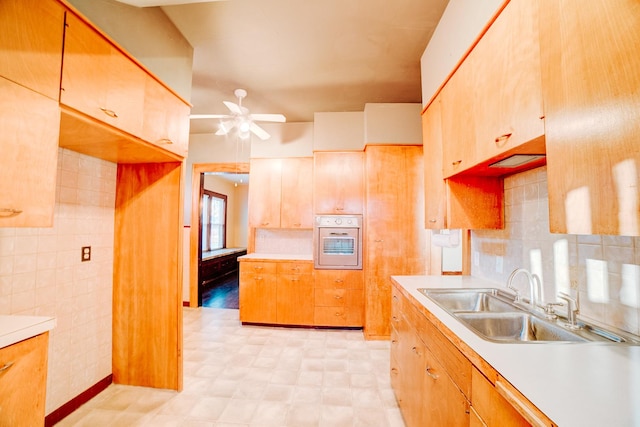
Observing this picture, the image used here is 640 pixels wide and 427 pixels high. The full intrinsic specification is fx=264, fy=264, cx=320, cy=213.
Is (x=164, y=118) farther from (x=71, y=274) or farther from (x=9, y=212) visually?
(x=71, y=274)

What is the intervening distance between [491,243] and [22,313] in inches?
118

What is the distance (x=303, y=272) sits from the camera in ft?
11.0

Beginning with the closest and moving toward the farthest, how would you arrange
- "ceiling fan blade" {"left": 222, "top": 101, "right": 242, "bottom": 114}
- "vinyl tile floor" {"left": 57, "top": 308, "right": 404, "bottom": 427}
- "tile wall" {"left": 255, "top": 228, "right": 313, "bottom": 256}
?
1. "vinyl tile floor" {"left": 57, "top": 308, "right": 404, "bottom": 427}
2. "ceiling fan blade" {"left": 222, "top": 101, "right": 242, "bottom": 114}
3. "tile wall" {"left": 255, "top": 228, "right": 313, "bottom": 256}

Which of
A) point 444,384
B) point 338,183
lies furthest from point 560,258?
point 338,183

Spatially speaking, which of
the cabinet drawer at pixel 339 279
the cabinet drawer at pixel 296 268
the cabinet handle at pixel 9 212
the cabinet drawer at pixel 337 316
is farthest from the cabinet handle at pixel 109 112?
the cabinet drawer at pixel 337 316

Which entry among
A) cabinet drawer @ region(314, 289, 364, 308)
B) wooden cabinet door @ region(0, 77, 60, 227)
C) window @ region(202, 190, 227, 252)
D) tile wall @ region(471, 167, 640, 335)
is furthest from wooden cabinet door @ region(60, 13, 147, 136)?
window @ region(202, 190, 227, 252)

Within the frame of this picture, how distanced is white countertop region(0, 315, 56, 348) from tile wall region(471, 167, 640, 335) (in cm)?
240

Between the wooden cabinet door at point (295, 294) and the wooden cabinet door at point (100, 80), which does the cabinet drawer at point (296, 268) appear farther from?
the wooden cabinet door at point (100, 80)

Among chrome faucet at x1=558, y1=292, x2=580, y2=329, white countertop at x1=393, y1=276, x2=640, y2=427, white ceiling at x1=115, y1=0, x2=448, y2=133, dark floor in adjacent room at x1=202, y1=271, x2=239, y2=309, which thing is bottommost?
dark floor in adjacent room at x1=202, y1=271, x2=239, y2=309

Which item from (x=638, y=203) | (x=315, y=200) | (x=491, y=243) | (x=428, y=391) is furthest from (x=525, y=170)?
(x=315, y=200)

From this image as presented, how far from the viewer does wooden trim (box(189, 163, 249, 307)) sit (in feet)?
13.6

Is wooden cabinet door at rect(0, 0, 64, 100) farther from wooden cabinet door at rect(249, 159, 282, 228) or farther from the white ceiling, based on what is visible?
wooden cabinet door at rect(249, 159, 282, 228)

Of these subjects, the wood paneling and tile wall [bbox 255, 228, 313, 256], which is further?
tile wall [bbox 255, 228, 313, 256]

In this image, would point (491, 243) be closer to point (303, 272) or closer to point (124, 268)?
point (303, 272)
